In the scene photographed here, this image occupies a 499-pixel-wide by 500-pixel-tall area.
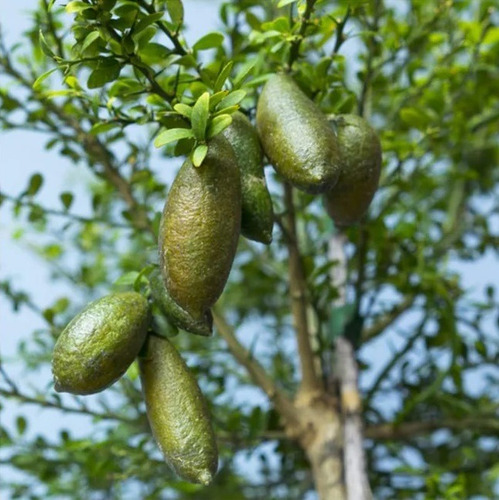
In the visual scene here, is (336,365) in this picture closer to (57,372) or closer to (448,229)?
Answer: (448,229)

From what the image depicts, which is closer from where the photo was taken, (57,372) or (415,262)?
(57,372)

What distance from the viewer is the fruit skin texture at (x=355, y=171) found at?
0.46 m

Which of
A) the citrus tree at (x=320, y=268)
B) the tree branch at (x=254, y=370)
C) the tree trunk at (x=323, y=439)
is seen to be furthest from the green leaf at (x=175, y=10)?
the tree trunk at (x=323, y=439)

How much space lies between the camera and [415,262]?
825 mm

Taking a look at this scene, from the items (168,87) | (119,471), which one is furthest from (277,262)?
(168,87)

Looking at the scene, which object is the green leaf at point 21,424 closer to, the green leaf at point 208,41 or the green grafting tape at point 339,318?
the green grafting tape at point 339,318

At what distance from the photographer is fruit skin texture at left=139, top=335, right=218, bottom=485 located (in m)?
0.40

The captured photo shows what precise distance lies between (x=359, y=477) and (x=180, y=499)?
0.45 metres

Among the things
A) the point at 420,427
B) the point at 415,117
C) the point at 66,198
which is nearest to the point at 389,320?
the point at 420,427

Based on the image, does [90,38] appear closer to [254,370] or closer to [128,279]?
[128,279]

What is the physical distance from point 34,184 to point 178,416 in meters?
0.40

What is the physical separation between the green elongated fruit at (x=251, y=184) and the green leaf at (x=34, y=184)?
343 millimetres

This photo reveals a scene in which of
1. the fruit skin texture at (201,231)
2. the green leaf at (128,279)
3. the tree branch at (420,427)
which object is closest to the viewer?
the fruit skin texture at (201,231)

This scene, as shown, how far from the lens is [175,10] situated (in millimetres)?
460
